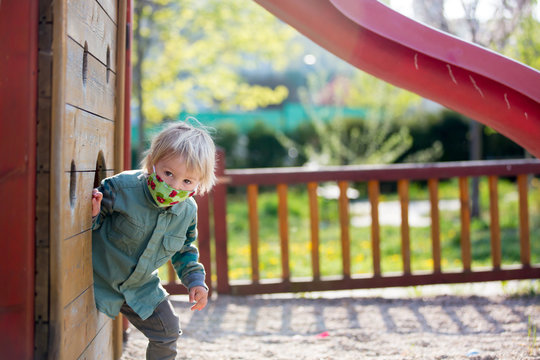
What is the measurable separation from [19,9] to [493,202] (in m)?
4.36

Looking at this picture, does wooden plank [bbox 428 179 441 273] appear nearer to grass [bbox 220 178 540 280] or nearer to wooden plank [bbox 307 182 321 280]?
wooden plank [bbox 307 182 321 280]

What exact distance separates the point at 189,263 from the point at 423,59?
1487 millimetres

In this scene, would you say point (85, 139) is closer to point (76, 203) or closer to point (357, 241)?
point (76, 203)

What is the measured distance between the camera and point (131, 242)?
7.55ft

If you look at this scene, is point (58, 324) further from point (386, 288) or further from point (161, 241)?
point (386, 288)

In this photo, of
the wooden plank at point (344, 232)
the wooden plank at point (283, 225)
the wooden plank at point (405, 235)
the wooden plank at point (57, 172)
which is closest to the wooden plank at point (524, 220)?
the wooden plank at point (405, 235)

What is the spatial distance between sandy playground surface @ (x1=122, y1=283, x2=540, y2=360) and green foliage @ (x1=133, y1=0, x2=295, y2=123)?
5617 mm

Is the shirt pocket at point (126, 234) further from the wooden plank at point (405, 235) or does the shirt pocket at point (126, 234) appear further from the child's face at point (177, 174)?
the wooden plank at point (405, 235)

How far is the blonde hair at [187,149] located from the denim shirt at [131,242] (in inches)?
Result: 5.6

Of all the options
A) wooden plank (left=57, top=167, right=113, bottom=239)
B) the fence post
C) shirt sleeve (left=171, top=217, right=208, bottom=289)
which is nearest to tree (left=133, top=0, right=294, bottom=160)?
the fence post

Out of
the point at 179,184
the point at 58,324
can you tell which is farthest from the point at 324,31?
the point at 58,324

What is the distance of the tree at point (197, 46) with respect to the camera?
30.3ft

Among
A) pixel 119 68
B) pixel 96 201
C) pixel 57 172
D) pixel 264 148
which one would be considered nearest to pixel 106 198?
pixel 96 201

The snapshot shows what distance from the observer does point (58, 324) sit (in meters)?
1.79
